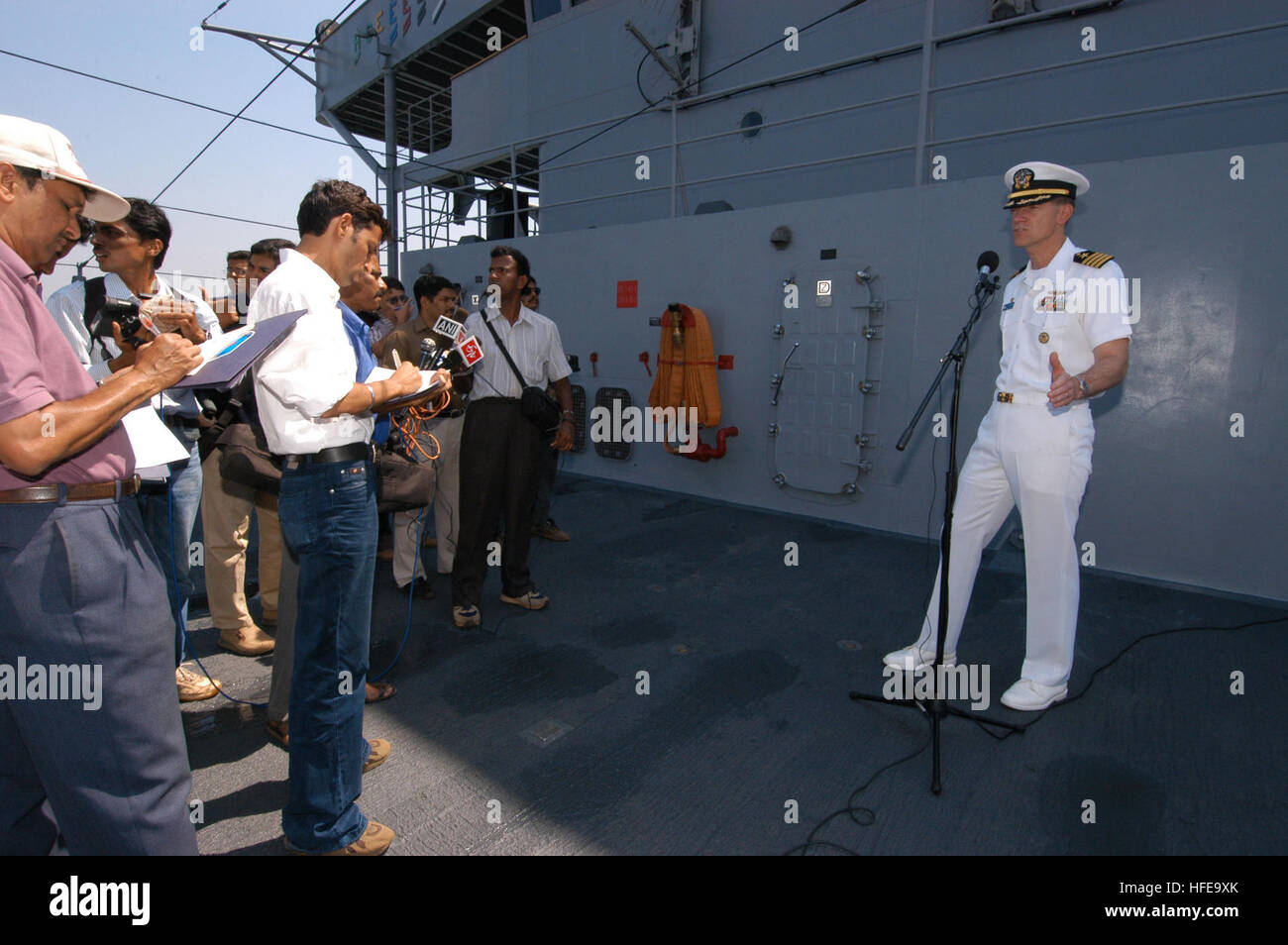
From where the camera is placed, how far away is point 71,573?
1.34 m

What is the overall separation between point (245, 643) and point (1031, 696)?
146 inches

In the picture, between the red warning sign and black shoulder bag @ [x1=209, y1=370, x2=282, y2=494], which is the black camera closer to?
black shoulder bag @ [x1=209, y1=370, x2=282, y2=494]

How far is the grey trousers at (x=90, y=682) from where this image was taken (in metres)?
1.32

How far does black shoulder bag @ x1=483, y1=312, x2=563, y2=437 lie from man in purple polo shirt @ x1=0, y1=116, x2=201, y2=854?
2324mm

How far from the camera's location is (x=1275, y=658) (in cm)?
345

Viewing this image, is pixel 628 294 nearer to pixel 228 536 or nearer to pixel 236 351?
pixel 228 536

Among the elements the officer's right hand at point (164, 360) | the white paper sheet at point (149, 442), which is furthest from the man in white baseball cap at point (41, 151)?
the white paper sheet at point (149, 442)

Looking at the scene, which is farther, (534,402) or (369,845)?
(534,402)

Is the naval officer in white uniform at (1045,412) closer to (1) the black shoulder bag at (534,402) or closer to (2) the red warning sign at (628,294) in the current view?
(1) the black shoulder bag at (534,402)

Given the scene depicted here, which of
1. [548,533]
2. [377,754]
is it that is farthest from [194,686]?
[548,533]

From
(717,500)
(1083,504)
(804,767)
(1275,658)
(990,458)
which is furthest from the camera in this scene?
(717,500)

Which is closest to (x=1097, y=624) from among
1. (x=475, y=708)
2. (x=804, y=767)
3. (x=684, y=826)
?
(x=804, y=767)
